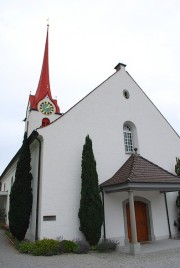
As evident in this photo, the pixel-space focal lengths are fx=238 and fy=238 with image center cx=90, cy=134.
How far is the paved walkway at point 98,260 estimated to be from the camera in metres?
7.62

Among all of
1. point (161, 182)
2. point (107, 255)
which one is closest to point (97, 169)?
point (161, 182)

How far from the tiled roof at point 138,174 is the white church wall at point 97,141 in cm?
64

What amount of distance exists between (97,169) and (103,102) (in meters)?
4.11

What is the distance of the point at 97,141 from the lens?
13281 mm

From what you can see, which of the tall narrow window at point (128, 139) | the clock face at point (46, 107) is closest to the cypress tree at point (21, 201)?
the tall narrow window at point (128, 139)

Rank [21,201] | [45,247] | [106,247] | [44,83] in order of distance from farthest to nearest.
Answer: [44,83] < [21,201] < [106,247] < [45,247]

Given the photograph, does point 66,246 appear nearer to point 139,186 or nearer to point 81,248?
point 81,248

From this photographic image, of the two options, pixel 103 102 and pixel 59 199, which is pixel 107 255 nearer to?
pixel 59 199

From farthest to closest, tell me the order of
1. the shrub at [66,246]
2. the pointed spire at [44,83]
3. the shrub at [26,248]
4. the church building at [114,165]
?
1. the pointed spire at [44,83]
2. the church building at [114,165]
3. the shrub at [66,246]
4. the shrub at [26,248]

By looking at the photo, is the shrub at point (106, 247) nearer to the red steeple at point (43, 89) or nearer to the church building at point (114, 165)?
the church building at point (114, 165)

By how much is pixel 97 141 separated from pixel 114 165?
1670mm

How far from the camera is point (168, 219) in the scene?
13930 mm

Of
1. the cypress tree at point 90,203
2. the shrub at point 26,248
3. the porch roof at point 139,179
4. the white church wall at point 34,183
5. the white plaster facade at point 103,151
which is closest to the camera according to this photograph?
the shrub at point 26,248

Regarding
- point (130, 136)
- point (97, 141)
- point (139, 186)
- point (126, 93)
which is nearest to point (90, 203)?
point (139, 186)
